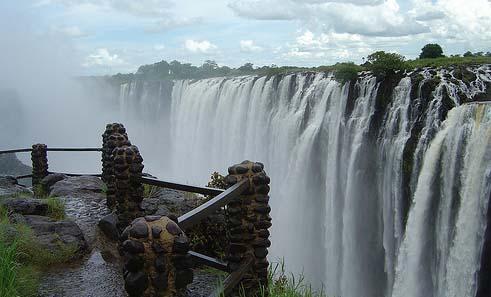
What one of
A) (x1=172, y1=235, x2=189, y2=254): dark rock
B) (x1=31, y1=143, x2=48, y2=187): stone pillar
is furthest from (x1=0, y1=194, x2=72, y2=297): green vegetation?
(x1=31, y1=143, x2=48, y2=187): stone pillar

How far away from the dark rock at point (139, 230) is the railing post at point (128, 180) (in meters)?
2.55

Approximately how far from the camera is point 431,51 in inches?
690

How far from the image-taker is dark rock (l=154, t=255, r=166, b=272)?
2.33 metres

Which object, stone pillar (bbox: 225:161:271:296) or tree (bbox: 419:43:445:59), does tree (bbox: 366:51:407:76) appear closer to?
tree (bbox: 419:43:445:59)

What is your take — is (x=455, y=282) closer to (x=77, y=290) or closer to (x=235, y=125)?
(x=77, y=290)

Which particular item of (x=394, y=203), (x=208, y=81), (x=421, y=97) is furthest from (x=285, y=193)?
(x=208, y=81)

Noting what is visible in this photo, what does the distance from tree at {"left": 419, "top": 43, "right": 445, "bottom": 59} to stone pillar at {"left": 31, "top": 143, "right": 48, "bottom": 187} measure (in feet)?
42.4

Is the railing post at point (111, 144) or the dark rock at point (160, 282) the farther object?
the railing post at point (111, 144)

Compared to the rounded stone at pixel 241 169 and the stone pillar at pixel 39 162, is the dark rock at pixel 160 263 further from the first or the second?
the stone pillar at pixel 39 162

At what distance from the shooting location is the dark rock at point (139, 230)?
7.65 feet

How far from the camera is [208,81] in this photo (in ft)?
85.4

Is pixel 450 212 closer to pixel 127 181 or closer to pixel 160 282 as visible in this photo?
pixel 127 181

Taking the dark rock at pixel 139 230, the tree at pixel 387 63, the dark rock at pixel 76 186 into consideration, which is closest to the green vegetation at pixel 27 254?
the dark rock at pixel 139 230

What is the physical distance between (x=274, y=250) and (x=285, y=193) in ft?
6.50
